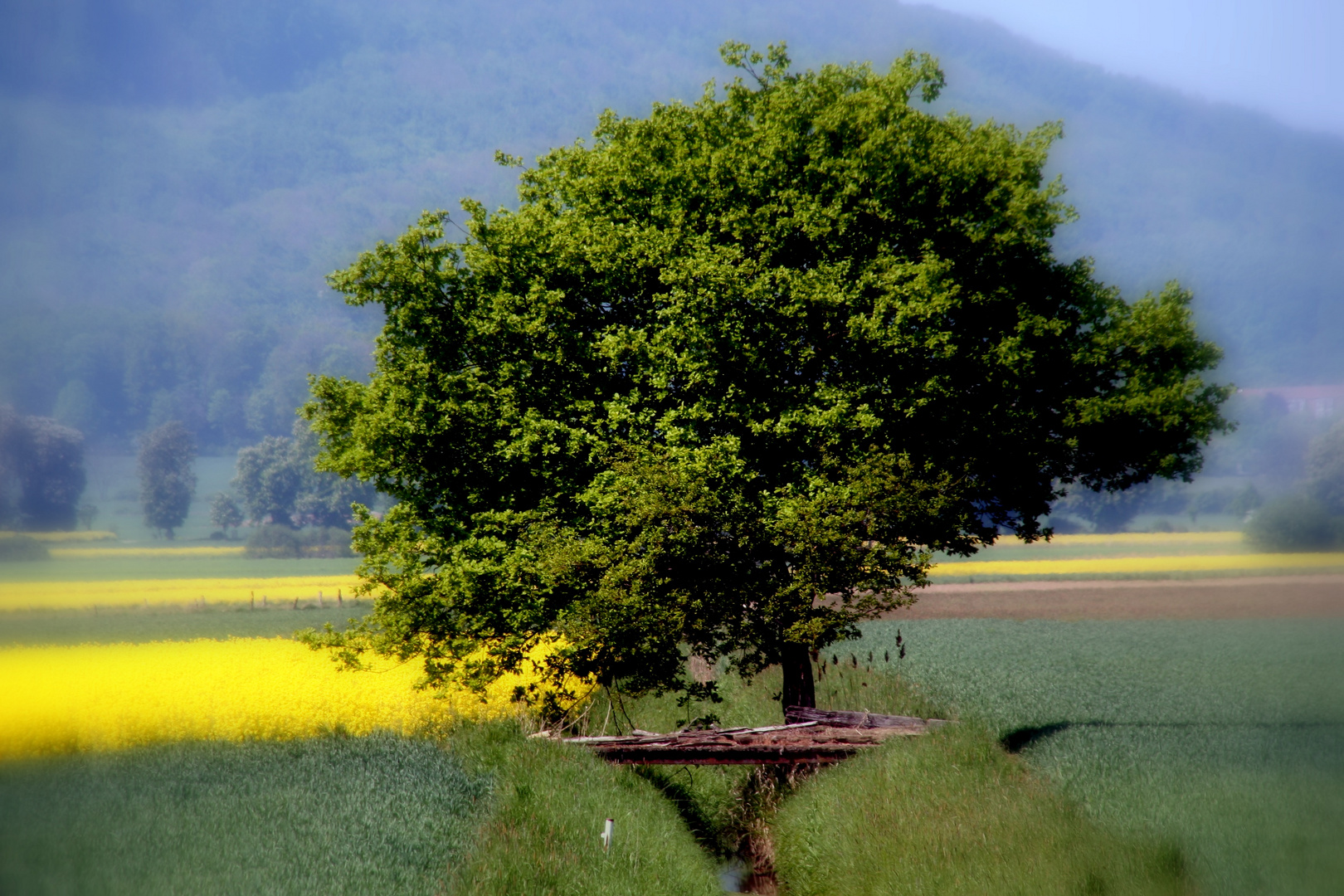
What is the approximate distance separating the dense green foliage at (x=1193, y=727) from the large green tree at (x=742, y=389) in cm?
419

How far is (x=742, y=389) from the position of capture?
64.5 ft

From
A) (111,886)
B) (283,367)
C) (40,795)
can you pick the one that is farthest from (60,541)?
(283,367)

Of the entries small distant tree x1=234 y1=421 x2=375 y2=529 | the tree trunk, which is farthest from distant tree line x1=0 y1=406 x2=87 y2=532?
small distant tree x1=234 y1=421 x2=375 y2=529

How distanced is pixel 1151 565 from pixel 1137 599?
65.6ft

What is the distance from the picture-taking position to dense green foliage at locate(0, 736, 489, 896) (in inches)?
118

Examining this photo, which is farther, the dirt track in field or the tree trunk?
the tree trunk

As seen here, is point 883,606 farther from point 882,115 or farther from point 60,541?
point 60,541

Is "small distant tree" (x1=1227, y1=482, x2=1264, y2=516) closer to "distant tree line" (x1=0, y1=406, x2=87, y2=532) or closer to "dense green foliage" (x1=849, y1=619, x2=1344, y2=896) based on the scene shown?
"dense green foliage" (x1=849, y1=619, x2=1344, y2=896)

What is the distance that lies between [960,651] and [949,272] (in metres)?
17.4

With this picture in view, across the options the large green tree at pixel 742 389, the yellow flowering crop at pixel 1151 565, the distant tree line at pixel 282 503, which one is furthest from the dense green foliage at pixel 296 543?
the yellow flowering crop at pixel 1151 565

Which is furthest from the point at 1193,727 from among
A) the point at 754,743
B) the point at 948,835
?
the point at 754,743

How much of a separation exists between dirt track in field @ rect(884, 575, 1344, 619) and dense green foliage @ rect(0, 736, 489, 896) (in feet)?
16.5

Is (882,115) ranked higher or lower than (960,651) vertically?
higher

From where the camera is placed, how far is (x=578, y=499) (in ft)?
64.3
